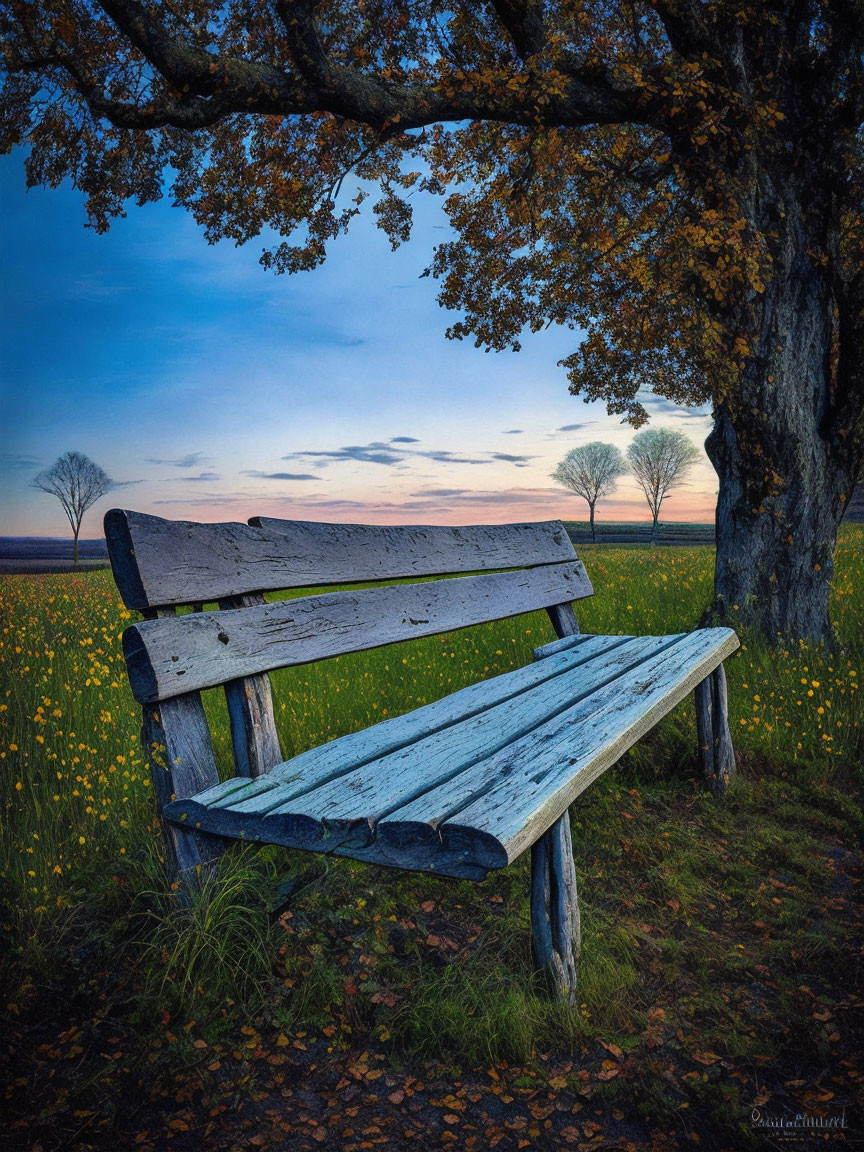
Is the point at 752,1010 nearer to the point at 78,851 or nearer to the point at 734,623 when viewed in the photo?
the point at 78,851

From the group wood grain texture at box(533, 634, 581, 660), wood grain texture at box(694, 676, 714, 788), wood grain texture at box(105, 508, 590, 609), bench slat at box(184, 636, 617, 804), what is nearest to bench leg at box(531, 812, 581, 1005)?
bench slat at box(184, 636, 617, 804)

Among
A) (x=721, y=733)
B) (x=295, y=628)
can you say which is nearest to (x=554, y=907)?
(x=295, y=628)

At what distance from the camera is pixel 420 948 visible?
2584mm

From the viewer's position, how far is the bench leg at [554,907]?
227 centimetres

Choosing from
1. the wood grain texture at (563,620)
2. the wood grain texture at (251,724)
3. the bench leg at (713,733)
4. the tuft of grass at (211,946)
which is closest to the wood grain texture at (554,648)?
the wood grain texture at (563,620)

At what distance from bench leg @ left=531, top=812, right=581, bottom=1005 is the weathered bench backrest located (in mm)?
958

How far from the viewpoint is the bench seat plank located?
6.13 feet

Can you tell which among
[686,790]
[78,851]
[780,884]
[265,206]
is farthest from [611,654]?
[265,206]

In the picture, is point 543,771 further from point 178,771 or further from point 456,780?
point 178,771

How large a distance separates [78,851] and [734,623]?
486 centimetres

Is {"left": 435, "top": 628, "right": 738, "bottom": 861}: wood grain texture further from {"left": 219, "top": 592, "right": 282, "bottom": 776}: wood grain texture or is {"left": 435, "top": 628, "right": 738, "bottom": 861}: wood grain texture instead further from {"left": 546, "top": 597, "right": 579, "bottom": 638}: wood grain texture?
{"left": 546, "top": 597, "right": 579, "bottom": 638}: wood grain texture

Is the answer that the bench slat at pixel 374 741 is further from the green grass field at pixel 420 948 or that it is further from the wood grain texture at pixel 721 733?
the wood grain texture at pixel 721 733

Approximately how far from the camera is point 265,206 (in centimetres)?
674

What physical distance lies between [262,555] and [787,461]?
4.66m
